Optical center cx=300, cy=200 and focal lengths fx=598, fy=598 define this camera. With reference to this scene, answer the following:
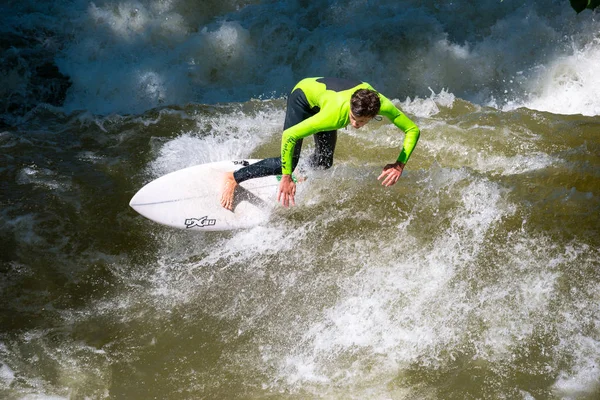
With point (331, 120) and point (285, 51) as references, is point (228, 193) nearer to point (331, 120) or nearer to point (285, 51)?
point (331, 120)

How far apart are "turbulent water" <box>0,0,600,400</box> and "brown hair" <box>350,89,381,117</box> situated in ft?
4.40

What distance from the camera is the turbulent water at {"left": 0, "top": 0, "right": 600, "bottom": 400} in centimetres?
388

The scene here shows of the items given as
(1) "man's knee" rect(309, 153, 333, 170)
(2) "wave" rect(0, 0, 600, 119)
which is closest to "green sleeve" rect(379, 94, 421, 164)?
(1) "man's knee" rect(309, 153, 333, 170)

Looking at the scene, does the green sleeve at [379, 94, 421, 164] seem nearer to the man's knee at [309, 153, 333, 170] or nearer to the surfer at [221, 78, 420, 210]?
the surfer at [221, 78, 420, 210]

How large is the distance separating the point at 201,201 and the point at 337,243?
120cm

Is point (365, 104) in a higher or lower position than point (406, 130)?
higher

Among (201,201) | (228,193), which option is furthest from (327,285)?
(201,201)

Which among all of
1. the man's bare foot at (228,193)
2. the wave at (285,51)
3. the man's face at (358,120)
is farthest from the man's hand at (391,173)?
the wave at (285,51)

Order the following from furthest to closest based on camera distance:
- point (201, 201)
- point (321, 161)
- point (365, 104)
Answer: point (201, 201), point (321, 161), point (365, 104)

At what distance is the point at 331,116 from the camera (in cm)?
383

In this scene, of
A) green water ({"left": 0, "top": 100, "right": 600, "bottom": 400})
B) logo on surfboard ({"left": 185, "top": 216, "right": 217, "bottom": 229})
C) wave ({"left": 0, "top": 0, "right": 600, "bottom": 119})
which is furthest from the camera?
wave ({"left": 0, "top": 0, "right": 600, "bottom": 119})

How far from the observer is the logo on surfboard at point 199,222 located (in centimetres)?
485

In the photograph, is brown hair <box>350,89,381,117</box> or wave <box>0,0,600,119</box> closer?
brown hair <box>350,89,381,117</box>

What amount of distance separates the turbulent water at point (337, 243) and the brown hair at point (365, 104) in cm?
134
